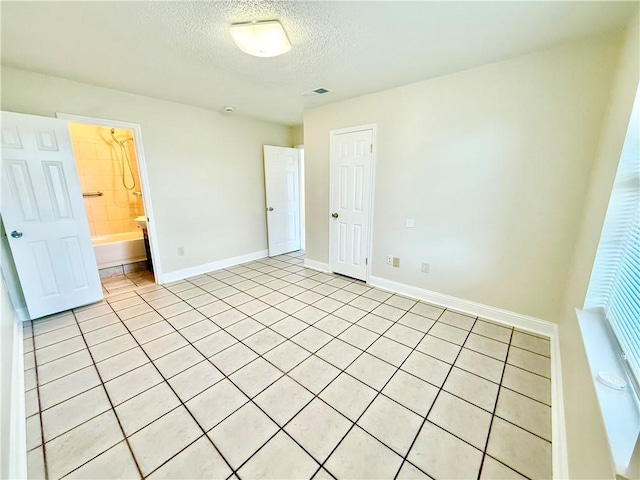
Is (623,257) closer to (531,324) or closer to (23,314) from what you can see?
(531,324)

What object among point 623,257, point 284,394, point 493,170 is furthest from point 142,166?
point 623,257

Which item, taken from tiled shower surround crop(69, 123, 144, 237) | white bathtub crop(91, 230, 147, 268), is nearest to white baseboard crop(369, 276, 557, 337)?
white bathtub crop(91, 230, 147, 268)

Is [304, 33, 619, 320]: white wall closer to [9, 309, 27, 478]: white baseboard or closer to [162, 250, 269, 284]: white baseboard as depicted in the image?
[162, 250, 269, 284]: white baseboard

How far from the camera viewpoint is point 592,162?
2.00m

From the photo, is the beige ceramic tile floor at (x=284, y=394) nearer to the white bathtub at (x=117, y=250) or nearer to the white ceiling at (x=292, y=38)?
the white bathtub at (x=117, y=250)

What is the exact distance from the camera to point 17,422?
4.76 feet

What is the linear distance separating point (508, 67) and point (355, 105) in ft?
5.28

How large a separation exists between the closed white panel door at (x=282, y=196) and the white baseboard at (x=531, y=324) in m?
2.24

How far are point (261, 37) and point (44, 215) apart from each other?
279cm

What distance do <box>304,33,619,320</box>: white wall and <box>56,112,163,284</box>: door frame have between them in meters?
2.73

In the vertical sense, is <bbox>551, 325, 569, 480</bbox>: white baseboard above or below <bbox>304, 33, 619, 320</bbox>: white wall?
below

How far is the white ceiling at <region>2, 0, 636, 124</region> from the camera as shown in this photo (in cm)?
160

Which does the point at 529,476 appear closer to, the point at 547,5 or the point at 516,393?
the point at 516,393

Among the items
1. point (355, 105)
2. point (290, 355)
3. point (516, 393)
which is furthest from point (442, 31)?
point (290, 355)
